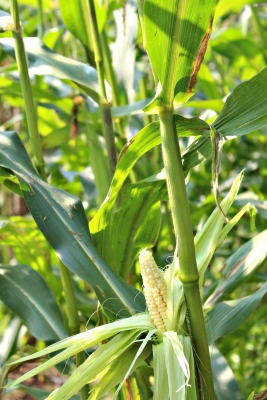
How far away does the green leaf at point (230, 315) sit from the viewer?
881mm

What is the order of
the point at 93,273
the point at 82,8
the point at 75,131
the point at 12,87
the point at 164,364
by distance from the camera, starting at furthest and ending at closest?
the point at 75,131, the point at 12,87, the point at 82,8, the point at 93,273, the point at 164,364

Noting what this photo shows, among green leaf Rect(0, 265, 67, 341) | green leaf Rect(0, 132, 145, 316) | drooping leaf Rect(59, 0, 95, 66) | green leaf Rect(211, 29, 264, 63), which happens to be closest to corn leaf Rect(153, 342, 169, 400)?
green leaf Rect(0, 132, 145, 316)

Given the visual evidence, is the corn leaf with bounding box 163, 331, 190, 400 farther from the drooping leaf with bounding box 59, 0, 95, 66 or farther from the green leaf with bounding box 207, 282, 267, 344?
the drooping leaf with bounding box 59, 0, 95, 66

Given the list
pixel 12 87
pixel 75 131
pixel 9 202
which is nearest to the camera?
pixel 12 87

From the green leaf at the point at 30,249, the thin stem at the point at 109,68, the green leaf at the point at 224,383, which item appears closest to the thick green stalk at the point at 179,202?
the green leaf at the point at 224,383

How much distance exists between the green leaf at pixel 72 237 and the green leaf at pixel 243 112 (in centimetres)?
26

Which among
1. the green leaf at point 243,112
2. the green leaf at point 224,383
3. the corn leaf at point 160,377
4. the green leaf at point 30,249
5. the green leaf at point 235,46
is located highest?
the green leaf at point 235,46

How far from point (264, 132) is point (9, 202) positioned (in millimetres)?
2157

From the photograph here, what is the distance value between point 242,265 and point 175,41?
55 centimetres

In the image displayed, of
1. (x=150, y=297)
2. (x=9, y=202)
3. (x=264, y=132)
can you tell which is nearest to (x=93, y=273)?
(x=150, y=297)

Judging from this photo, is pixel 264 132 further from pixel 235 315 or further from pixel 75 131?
pixel 75 131

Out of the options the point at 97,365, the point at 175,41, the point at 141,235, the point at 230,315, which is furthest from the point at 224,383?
the point at 175,41

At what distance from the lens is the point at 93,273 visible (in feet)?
2.52

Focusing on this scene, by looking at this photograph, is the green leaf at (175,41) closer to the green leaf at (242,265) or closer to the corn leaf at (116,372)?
the corn leaf at (116,372)
